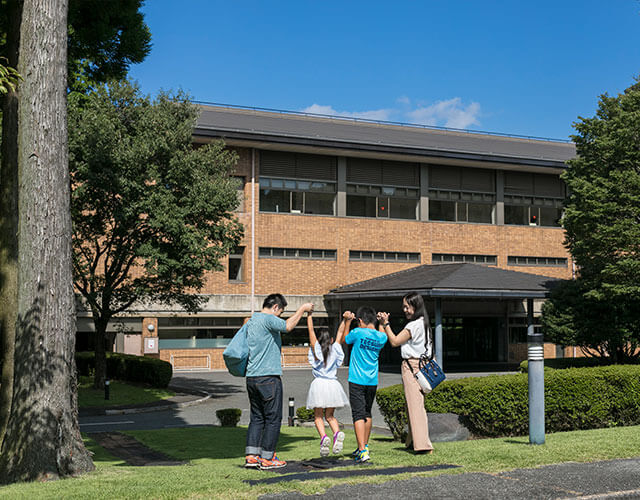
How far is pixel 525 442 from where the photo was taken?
9.54 metres

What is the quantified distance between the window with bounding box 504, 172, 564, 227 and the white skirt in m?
35.0

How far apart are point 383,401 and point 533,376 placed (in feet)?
9.09

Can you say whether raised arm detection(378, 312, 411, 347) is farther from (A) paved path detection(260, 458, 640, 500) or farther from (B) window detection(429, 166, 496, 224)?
(B) window detection(429, 166, 496, 224)

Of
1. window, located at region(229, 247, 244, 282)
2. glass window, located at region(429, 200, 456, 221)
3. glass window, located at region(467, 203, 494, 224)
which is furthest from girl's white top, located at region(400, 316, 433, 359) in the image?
glass window, located at region(467, 203, 494, 224)

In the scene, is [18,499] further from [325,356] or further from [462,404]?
[462,404]

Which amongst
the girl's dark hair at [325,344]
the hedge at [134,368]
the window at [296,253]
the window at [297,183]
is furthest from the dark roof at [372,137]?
the girl's dark hair at [325,344]

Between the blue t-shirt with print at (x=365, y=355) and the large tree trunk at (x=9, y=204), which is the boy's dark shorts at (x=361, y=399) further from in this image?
the large tree trunk at (x=9, y=204)

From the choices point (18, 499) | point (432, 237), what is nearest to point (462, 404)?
point (18, 499)

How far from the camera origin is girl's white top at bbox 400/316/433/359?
888 centimetres

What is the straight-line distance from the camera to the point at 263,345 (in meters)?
8.07

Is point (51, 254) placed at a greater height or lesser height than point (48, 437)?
greater

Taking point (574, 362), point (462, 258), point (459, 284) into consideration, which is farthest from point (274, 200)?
point (574, 362)

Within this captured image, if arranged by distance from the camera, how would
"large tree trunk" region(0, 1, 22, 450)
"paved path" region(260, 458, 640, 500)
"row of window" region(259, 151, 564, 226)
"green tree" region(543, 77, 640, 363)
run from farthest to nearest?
"row of window" region(259, 151, 564, 226) → "green tree" region(543, 77, 640, 363) → "large tree trunk" region(0, 1, 22, 450) → "paved path" region(260, 458, 640, 500)

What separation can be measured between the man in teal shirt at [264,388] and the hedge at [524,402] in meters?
3.29
